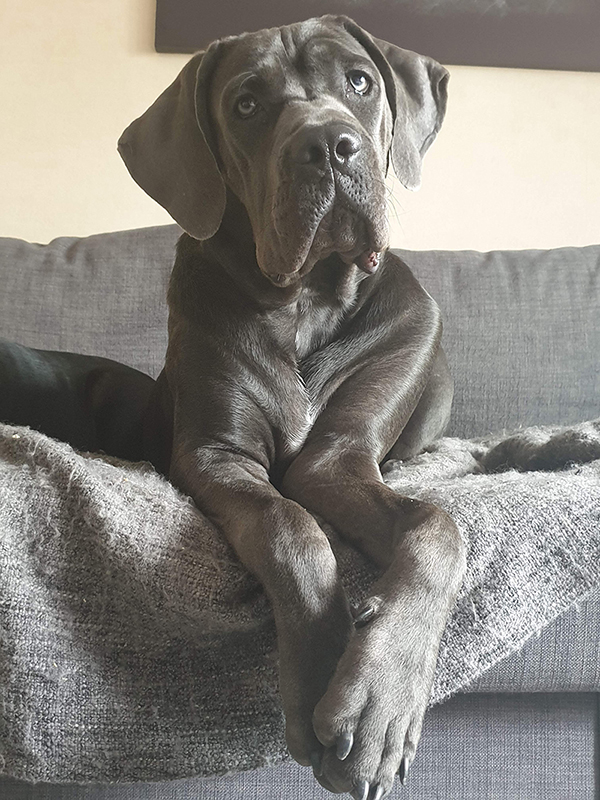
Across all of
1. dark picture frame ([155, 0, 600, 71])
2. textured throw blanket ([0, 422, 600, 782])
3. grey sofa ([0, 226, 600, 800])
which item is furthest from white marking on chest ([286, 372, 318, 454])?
dark picture frame ([155, 0, 600, 71])

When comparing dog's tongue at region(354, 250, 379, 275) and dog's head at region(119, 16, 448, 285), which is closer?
dog's head at region(119, 16, 448, 285)

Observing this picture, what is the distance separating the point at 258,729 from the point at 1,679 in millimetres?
316

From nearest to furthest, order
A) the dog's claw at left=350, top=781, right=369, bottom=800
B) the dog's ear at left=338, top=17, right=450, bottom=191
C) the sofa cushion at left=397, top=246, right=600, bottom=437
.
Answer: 1. the dog's claw at left=350, top=781, right=369, bottom=800
2. the dog's ear at left=338, top=17, right=450, bottom=191
3. the sofa cushion at left=397, top=246, right=600, bottom=437

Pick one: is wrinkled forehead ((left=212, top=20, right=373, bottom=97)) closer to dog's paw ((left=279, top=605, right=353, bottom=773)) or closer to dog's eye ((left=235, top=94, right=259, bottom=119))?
dog's eye ((left=235, top=94, right=259, bottom=119))

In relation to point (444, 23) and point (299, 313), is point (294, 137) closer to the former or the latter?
point (299, 313)

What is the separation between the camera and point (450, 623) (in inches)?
40.4

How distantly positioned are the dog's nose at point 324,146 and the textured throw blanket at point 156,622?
562 millimetres

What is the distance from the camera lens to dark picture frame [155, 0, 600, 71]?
2.87m

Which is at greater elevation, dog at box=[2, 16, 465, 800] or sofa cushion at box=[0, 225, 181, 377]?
dog at box=[2, 16, 465, 800]

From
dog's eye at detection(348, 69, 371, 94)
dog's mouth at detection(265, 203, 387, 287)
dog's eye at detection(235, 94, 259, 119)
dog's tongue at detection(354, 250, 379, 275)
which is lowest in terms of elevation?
dog's tongue at detection(354, 250, 379, 275)

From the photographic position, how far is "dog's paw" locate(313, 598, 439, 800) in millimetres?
802

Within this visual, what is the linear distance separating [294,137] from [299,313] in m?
0.35

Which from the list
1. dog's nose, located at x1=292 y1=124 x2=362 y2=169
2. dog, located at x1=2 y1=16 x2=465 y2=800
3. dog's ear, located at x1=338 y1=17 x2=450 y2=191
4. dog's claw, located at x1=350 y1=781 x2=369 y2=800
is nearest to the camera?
dog's claw, located at x1=350 y1=781 x2=369 y2=800

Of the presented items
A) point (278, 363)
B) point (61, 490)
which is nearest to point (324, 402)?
point (278, 363)
